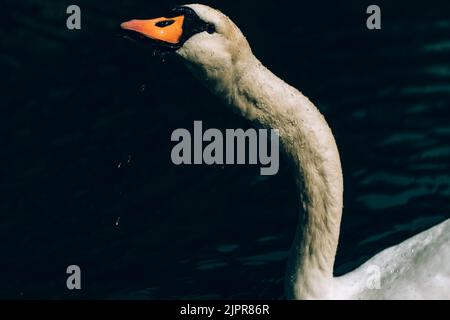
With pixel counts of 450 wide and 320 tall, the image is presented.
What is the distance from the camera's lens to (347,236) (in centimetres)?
955

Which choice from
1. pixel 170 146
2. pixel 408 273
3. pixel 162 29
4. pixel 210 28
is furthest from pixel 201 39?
pixel 170 146

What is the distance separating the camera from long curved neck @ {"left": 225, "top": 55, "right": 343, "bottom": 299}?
300 inches

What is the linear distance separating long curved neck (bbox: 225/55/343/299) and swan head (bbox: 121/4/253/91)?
8 centimetres

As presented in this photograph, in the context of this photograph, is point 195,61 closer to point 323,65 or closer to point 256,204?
point 256,204

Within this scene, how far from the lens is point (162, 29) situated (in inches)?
305

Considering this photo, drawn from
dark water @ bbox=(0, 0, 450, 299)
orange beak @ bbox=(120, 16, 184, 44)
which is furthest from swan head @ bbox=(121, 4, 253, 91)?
dark water @ bbox=(0, 0, 450, 299)

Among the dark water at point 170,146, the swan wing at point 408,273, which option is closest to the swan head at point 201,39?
the swan wing at point 408,273

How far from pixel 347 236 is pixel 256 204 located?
35.9 inches

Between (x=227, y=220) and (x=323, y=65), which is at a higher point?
(x=323, y=65)

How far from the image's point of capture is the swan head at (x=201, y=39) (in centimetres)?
756

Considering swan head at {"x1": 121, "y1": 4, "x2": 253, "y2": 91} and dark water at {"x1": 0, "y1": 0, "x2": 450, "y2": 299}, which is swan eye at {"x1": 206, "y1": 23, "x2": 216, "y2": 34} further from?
dark water at {"x1": 0, "y1": 0, "x2": 450, "y2": 299}

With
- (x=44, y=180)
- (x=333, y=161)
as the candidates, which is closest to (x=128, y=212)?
(x=44, y=180)

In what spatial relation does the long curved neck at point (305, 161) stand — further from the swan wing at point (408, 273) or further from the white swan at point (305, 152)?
the swan wing at point (408, 273)
